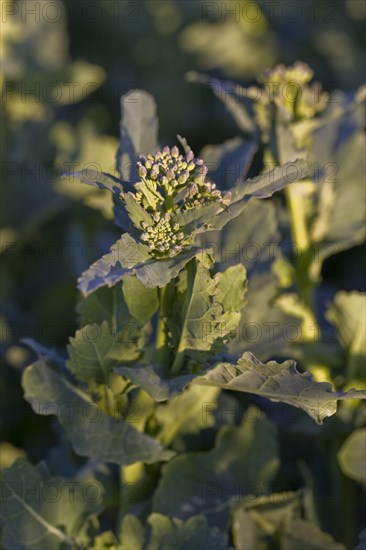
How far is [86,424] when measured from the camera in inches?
41.2

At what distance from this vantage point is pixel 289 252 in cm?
144

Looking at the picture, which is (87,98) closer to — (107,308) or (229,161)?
(229,161)

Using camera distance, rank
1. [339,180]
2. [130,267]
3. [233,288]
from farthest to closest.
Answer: [339,180] < [233,288] < [130,267]

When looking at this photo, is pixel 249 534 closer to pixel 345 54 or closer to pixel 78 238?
pixel 78 238

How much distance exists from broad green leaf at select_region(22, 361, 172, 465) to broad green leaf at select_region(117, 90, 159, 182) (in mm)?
316

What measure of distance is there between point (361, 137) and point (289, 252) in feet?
0.82

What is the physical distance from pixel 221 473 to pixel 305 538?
→ 158 mm

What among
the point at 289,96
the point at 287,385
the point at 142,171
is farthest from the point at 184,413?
the point at 289,96

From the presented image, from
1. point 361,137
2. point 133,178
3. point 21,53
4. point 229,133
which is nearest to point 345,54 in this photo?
point 229,133

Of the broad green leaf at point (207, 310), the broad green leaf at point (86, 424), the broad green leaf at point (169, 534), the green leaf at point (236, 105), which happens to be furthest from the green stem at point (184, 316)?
the green leaf at point (236, 105)

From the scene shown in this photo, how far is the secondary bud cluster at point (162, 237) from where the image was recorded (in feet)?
3.01

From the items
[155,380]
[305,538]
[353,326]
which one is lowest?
[305,538]

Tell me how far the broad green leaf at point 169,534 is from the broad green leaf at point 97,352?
20 centimetres

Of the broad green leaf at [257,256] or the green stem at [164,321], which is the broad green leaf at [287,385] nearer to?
the green stem at [164,321]
